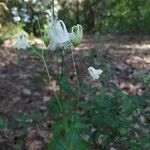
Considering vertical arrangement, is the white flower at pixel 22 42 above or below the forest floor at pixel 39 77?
above

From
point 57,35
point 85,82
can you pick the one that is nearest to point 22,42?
point 57,35

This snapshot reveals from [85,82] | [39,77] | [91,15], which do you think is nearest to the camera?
[85,82]

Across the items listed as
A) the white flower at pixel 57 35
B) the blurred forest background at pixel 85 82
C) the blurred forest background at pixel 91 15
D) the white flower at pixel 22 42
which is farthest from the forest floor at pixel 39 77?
the white flower at pixel 57 35

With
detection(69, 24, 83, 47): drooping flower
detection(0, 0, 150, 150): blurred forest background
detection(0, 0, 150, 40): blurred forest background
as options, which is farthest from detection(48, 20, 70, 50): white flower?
detection(0, 0, 150, 40): blurred forest background

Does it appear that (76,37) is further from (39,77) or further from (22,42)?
(39,77)

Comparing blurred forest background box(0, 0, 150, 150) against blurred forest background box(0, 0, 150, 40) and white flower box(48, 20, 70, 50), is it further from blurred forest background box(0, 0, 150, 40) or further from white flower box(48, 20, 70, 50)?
white flower box(48, 20, 70, 50)

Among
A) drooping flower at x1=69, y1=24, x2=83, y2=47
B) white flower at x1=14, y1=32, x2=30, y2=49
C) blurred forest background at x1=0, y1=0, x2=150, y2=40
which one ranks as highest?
drooping flower at x1=69, y1=24, x2=83, y2=47

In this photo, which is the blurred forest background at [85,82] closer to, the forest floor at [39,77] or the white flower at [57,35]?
the forest floor at [39,77]
